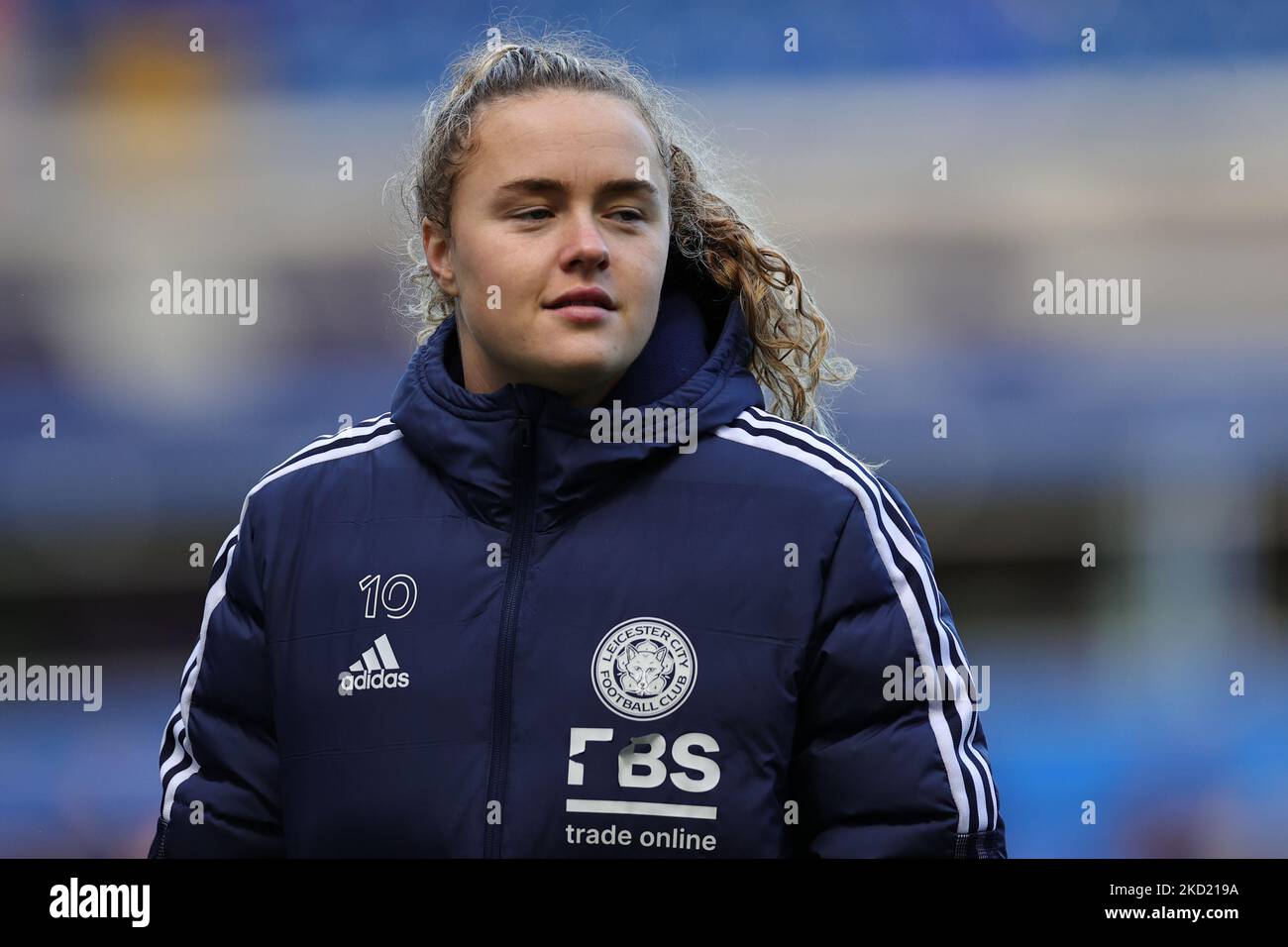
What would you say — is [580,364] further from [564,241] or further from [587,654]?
[587,654]

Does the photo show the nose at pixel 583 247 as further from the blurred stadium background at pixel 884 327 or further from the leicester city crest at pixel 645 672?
the blurred stadium background at pixel 884 327

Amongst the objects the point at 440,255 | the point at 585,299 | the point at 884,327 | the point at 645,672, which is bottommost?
the point at 645,672

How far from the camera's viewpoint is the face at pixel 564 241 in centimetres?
154

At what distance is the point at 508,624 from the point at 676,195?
2.12 feet

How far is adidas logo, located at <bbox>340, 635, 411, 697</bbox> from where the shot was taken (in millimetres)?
1515

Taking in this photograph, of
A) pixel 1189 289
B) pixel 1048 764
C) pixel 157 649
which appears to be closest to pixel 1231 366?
pixel 1189 289

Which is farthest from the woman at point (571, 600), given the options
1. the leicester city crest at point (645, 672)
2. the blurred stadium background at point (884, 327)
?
the blurred stadium background at point (884, 327)

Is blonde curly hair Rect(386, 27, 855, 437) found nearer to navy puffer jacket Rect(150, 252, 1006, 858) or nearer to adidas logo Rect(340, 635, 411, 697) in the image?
navy puffer jacket Rect(150, 252, 1006, 858)

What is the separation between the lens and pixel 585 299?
5.06ft

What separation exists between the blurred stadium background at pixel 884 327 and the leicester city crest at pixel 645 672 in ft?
7.86

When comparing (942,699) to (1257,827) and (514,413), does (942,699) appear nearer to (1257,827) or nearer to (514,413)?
(514,413)

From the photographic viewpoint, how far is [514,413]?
1.57 metres

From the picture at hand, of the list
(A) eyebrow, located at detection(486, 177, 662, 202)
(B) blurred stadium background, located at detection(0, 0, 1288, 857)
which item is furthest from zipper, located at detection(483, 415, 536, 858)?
(B) blurred stadium background, located at detection(0, 0, 1288, 857)

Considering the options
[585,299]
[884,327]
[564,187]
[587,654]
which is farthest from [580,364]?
[884,327]
